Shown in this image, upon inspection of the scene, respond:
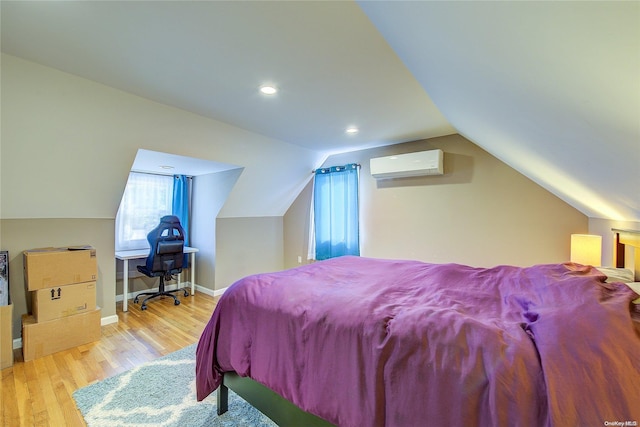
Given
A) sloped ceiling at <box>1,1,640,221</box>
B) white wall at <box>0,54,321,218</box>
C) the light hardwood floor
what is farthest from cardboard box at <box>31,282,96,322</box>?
sloped ceiling at <box>1,1,640,221</box>

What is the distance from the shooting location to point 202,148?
3.23m

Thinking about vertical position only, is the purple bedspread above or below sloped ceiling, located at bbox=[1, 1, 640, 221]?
below

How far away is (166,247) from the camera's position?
3.79 m

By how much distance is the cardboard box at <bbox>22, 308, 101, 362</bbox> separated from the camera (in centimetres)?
245

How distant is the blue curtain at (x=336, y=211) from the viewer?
14.4 feet

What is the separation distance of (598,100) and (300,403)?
173 centimetres

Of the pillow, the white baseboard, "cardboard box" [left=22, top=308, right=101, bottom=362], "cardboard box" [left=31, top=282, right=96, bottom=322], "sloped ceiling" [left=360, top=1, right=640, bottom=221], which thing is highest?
"sloped ceiling" [left=360, top=1, right=640, bottom=221]

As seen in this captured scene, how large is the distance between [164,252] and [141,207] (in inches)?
42.3

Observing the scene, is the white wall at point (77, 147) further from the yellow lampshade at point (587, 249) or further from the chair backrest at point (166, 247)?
the yellow lampshade at point (587, 249)

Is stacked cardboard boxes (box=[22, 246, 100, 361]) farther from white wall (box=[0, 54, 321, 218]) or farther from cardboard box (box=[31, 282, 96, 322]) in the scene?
white wall (box=[0, 54, 321, 218])

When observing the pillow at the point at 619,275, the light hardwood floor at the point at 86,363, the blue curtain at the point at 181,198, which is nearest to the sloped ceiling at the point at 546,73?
the pillow at the point at 619,275

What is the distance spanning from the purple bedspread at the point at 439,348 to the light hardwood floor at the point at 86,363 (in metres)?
1.06

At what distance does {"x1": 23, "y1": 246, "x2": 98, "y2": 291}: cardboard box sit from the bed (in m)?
1.89

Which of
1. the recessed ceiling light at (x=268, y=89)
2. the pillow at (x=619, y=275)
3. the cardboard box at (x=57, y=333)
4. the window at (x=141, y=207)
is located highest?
the recessed ceiling light at (x=268, y=89)
